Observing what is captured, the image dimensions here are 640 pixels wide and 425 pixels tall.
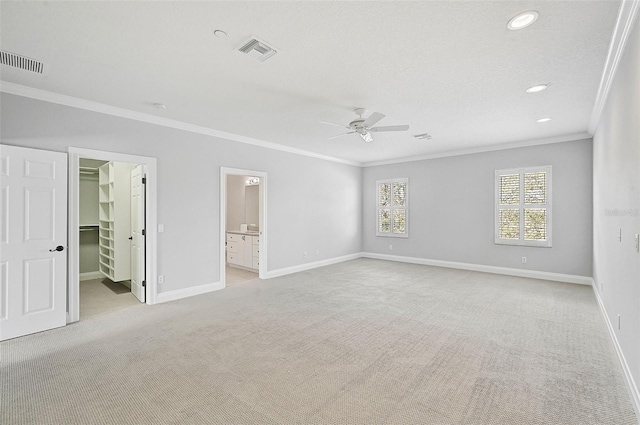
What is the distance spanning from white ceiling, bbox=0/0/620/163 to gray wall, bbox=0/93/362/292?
36cm

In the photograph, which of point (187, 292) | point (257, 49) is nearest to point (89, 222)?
point (187, 292)

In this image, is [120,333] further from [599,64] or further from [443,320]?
[599,64]

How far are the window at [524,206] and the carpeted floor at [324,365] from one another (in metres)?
1.78

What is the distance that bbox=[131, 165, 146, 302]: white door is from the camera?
4.55 metres

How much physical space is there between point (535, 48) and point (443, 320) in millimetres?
3036

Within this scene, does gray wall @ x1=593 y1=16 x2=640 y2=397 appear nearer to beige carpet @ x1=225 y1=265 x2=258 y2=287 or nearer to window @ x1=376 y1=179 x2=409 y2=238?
window @ x1=376 y1=179 x2=409 y2=238

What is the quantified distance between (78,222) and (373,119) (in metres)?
3.92

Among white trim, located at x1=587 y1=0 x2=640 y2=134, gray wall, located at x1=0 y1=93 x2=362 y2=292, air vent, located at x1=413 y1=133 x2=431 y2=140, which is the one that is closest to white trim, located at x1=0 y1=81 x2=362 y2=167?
gray wall, located at x1=0 y1=93 x2=362 y2=292

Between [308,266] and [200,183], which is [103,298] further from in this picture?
[308,266]

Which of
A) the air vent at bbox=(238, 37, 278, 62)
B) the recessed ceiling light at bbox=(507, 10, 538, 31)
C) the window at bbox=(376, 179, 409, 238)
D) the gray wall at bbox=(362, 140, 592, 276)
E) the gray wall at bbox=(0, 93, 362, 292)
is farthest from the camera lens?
the window at bbox=(376, 179, 409, 238)

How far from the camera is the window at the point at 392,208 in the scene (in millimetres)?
8023

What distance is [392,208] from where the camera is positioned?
8.30m

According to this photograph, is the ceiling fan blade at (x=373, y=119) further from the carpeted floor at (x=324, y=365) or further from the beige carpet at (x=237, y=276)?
the beige carpet at (x=237, y=276)

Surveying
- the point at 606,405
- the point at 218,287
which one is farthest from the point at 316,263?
the point at 606,405
